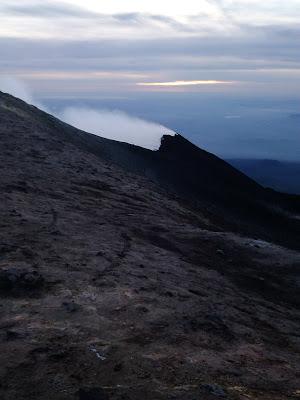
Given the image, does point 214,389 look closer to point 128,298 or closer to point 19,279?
point 128,298

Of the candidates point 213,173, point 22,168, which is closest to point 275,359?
point 22,168

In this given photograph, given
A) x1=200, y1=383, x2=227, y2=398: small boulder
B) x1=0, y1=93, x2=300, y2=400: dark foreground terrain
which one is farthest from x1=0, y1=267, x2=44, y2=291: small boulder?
x1=200, y1=383, x2=227, y2=398: small boulder

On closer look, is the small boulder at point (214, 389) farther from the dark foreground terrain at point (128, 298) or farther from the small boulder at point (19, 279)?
the small boulder at point (19, 279)

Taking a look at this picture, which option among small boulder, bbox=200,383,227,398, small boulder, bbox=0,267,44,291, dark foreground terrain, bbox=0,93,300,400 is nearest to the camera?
small boulder, bbox=200,383,227,398

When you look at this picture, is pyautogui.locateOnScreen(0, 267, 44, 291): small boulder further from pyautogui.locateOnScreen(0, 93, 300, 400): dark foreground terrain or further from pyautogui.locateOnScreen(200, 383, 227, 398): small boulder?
pyautogui.locateOnScreen(200, 383, 227, 398): small boulder

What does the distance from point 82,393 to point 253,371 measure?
2.87 metres

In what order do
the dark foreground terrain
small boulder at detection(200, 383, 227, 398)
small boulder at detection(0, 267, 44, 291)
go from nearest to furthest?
small boulder at detection(200, 383, 227, 398)
the dark foreground terrain
small boulder at detection(0, 267, 44, 291)

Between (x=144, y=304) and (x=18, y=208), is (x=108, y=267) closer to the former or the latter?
(x=144, y=304)

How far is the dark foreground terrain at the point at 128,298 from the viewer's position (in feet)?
24.5

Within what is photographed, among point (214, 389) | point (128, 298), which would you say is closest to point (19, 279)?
point (128, 298)

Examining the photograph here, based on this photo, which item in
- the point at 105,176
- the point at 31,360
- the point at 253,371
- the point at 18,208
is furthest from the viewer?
the point at 105,176

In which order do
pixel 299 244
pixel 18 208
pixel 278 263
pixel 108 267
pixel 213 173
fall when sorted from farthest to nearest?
pixel 213 173
pixel 299 244
pixel 278 263
pixel 18 208
pixel 108 267

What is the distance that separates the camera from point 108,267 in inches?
507

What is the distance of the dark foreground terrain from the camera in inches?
294
